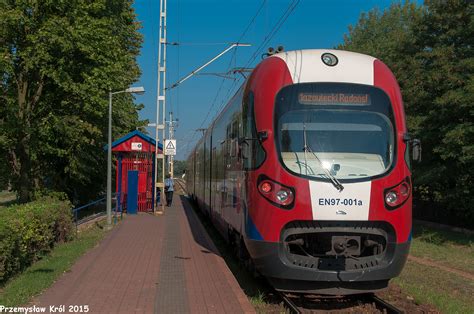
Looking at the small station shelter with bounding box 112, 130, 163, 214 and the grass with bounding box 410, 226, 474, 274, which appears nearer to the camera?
the grass with bounding box 410, 226, 474, 274

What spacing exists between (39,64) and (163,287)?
15.2 metres

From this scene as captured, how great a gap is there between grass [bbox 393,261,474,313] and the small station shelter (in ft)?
44.6

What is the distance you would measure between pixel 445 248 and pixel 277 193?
1207cm

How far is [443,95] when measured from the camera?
17500 mm

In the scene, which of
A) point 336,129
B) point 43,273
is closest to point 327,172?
point 336,129

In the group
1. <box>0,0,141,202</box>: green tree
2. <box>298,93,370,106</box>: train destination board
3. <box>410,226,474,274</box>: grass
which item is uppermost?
<box>0,0,141,202</box>: green tree

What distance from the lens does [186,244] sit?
13.3 meters

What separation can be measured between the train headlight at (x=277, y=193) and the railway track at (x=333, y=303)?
132cm

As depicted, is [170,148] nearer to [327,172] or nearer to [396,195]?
[327,172]

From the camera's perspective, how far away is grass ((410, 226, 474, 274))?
1371cm

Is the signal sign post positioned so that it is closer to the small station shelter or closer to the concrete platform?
the small station shelter

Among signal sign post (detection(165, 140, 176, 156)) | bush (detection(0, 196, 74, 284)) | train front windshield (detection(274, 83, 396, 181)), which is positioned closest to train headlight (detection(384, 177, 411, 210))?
train front windshield (detection(274, 83, 396, 181))

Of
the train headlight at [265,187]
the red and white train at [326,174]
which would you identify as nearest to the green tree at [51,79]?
the red and white train at [326,174]

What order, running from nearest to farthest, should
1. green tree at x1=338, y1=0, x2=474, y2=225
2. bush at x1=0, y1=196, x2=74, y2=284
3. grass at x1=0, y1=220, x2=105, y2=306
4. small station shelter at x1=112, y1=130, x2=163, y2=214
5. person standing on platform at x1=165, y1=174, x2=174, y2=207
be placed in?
1. grass at x1=0, y1=220, x2=105, y2=306
2. bush at x1=0, y1=196, x2=74, y2=284
3. green tree at x1=338, y1=0, x2=474, y2=225
4. small station shelter at x1=112, y1=130, x2=163, y2=214
5. person standing on platform at x1=165, y1=174, x2=174, y2=207
